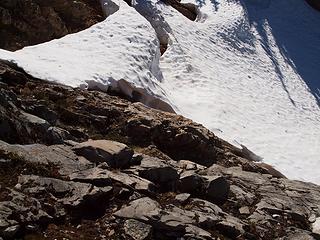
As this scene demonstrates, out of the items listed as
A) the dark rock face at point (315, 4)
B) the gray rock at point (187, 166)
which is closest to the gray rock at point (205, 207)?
the gray rock at point (187, 166)

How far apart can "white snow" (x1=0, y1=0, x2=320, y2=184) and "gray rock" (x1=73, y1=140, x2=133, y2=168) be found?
12.8 ft

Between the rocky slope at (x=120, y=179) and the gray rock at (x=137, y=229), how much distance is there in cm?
2

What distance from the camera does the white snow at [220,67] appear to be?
17.0 m

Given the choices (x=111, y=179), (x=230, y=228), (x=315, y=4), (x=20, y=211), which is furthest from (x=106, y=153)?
(x=315, y=4)

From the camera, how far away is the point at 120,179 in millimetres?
10477

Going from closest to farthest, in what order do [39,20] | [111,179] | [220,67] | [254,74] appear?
1. [111,179]
2. [39,20]
3. [220,67]
4. [254,74]

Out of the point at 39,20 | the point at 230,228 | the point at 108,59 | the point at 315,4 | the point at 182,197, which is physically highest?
the point at 315,4

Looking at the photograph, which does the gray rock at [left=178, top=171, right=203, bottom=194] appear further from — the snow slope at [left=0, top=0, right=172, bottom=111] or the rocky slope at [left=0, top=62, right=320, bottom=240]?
the snow slope at [left=0, top=0, right=172, bottom=111]

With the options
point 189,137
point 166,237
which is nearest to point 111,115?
point 189,137

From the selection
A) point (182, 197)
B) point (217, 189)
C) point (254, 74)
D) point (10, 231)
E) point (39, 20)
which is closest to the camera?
point (10, 231)

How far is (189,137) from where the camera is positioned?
1463 cm

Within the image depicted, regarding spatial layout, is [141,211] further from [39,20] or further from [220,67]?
[220,67]

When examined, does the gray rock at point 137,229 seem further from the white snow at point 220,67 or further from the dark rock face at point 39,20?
the dark rock face at point 39,20

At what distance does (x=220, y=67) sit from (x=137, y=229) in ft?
50.3
